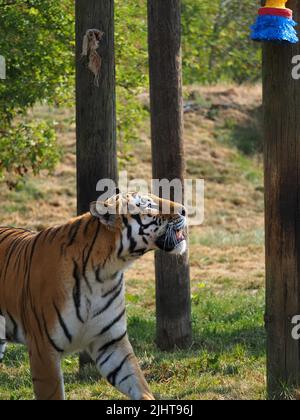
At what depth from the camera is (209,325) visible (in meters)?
8.86

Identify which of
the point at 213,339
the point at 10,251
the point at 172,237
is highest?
the point at 172,237

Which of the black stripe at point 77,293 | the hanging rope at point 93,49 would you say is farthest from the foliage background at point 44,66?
the black stripe at point 77,293

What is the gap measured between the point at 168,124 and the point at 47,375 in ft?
8.95

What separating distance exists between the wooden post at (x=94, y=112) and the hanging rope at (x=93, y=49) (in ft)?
0.10

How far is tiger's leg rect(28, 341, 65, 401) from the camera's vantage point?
18.1ft

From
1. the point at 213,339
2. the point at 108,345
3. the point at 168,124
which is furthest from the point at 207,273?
the point at 108,345

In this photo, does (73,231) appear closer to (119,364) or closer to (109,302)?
(109,302)

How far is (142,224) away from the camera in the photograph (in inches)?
217

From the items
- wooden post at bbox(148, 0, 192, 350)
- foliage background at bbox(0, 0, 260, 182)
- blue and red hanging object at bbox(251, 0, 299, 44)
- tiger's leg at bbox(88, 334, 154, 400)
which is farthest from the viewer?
foliage background at bbox(0, 0, 260, 182)

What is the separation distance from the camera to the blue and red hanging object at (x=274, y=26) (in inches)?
206

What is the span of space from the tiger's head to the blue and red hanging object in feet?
3.54

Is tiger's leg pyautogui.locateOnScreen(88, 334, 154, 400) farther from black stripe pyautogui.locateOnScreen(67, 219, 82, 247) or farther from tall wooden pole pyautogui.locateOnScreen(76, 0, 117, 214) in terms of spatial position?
tall wooden pole pyautogui.locateOnScreen(76, 0, 117, 214)

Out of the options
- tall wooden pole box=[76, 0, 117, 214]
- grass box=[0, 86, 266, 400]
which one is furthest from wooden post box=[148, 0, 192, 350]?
tall wooden pole box=[76, 0, 117, 214]
